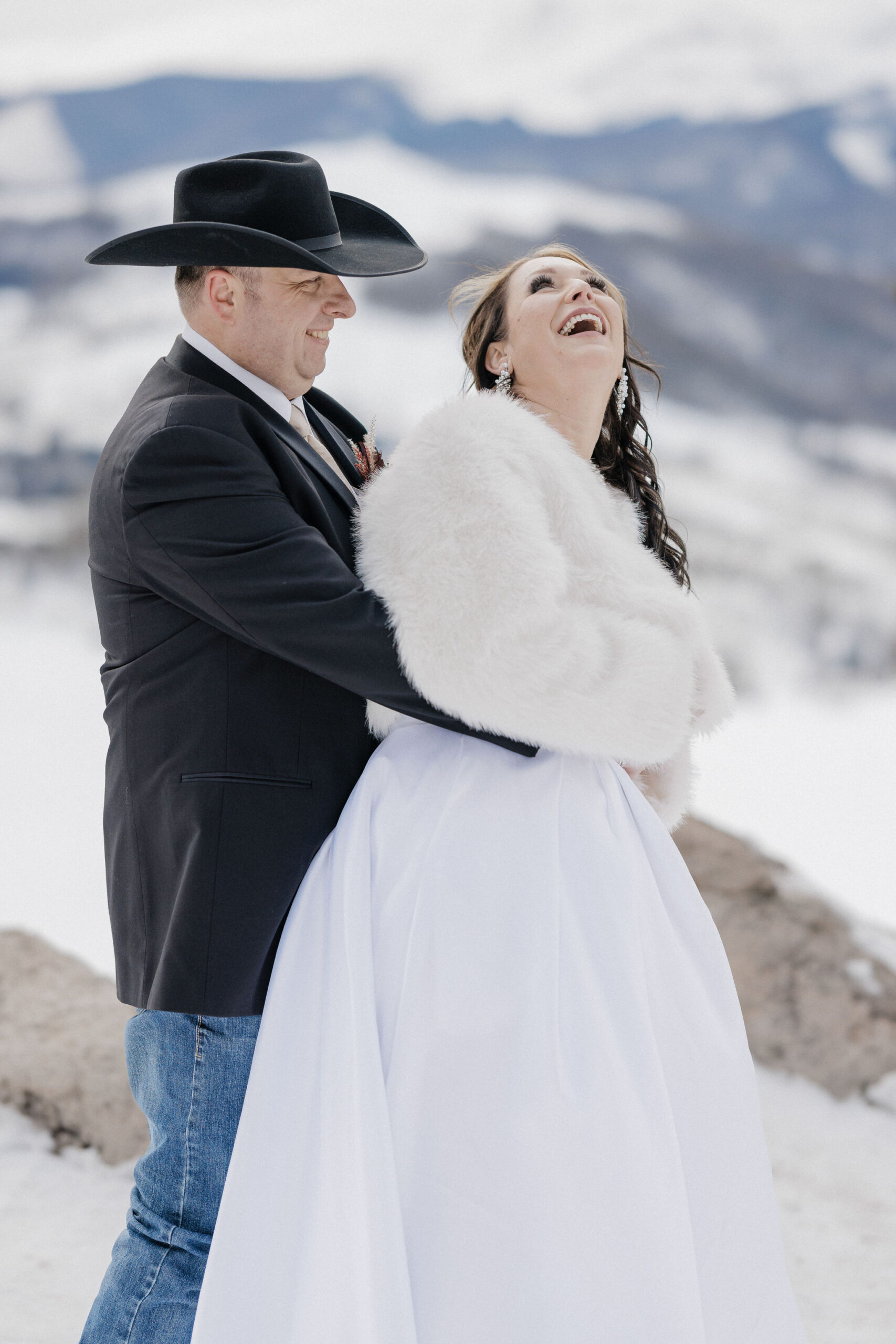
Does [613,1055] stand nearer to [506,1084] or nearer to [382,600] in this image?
[506,1084]

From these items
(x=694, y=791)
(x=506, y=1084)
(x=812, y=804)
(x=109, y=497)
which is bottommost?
(x=812, y=804)

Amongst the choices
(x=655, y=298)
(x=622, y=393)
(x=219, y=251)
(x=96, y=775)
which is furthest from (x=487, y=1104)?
(x=655, y=298)

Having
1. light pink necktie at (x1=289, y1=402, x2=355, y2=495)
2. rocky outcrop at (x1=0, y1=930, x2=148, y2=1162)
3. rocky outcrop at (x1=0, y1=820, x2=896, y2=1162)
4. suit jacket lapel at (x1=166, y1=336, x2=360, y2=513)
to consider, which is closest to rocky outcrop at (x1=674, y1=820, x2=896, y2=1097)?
rocky outcrop at (x1=0, y1=820, x2=896, y2=1162)

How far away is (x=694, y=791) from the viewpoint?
1.54 m

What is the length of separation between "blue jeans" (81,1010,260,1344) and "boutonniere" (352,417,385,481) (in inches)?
27.5

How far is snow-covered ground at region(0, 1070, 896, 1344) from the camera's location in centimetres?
199

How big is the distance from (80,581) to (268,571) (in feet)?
29.1

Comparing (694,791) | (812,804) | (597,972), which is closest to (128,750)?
(597,972)

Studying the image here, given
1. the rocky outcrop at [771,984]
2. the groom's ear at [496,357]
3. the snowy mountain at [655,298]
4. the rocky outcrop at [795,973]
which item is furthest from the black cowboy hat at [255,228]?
the snowy mountain at [655,298]

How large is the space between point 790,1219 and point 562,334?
5.94 ft

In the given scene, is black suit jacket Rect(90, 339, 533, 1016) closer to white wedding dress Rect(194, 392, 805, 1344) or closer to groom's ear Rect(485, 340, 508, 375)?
white wedding dress Rect(194, 392, 805, 1344)

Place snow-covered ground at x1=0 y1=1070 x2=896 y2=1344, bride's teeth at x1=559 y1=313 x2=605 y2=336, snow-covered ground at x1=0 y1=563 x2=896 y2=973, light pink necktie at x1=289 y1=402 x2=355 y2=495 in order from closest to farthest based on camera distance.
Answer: light pink necktie at x1=289 y1=402 x2=355 y2=495
bride's teeth at x1=559 y1=313 x2=605 y2=336
snow-covered ground at x1=0 y1=1070 x2=896 y2=1344
snow-covered ground at x1=0 y1=563 x2=896 y2=973

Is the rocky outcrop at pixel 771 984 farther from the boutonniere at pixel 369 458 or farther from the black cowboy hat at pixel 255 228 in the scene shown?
the black cowboy hat at pixel 255 228

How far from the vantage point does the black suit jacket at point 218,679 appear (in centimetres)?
120
